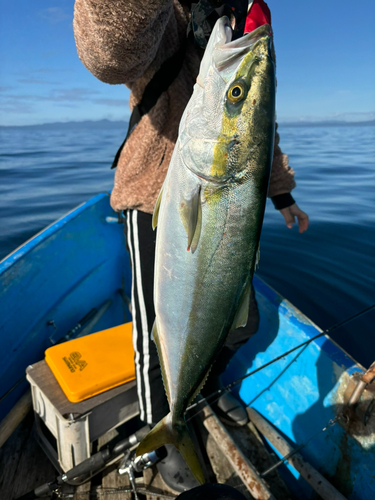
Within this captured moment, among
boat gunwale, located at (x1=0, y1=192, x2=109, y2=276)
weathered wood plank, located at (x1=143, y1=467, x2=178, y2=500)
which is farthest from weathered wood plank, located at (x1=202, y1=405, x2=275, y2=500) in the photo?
boat gunwale, located at (x1=0, y1=192, x2=109, y2=276)

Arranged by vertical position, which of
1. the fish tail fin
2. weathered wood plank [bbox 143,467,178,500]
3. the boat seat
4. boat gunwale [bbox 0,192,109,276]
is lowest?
weathered wood plank [bbox 143,467,178,500]

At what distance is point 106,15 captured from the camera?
1.06 metres

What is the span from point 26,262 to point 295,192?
7.56m

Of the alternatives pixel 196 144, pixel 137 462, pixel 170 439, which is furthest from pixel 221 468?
pixel 196 144

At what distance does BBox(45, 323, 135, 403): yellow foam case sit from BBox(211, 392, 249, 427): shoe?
0.88 m

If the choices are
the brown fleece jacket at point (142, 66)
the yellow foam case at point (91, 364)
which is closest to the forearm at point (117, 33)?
the brown fleece jacket at point (142, 66)

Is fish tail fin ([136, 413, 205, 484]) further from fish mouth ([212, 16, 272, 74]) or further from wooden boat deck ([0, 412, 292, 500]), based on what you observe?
fish mouth ([212, 16, 272, 74])

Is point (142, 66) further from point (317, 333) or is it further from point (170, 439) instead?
point (317, 333)

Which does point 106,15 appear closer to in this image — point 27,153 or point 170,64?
point 170,64

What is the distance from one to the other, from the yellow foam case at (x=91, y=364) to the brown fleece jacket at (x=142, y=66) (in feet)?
3.40

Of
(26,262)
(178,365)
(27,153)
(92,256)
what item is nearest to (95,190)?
(92,256)

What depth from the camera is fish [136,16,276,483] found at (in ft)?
3.59

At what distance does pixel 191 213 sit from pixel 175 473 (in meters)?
1.75

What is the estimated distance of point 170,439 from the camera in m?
1.43
